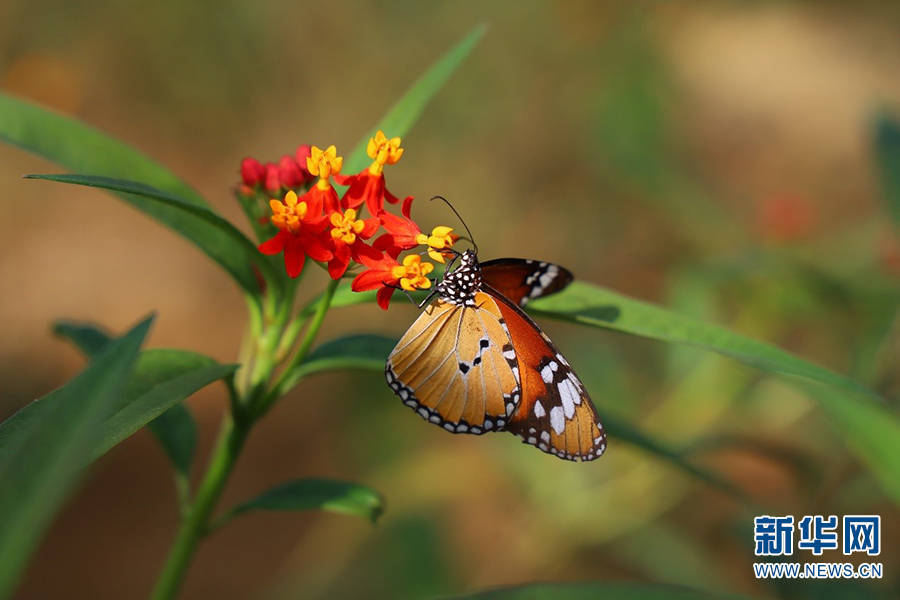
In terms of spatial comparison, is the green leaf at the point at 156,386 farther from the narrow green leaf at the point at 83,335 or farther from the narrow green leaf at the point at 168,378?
the narrow green leaf at the point at 83,335

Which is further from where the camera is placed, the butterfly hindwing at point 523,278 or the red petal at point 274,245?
the butterfly hindwing at point 523,278

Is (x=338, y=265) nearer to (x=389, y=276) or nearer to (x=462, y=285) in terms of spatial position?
(x=389, y=276)

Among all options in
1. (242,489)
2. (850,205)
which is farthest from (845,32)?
(242,489)

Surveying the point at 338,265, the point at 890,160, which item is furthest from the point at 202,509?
the point at 890,160

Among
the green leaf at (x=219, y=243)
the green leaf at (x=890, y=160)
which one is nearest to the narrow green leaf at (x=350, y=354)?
the green leaf at (x=219, y=243)

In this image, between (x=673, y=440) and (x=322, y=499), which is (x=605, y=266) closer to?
(x=673, y=440)

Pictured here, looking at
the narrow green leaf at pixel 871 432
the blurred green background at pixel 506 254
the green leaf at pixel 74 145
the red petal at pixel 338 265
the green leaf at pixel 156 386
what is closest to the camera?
the green leaf at pixel 156 386
